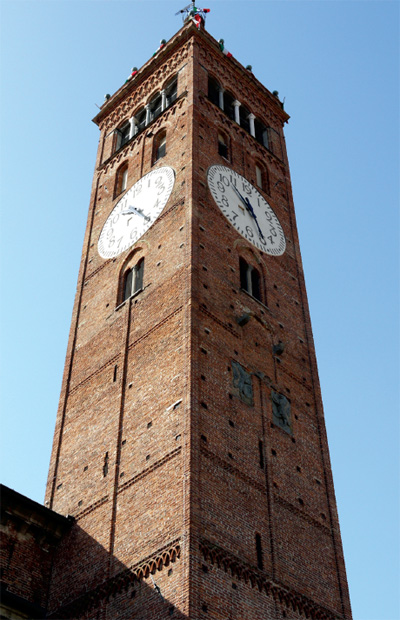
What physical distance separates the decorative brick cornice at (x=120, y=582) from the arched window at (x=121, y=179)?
44.6 ft

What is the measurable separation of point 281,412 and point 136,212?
764 centimetres

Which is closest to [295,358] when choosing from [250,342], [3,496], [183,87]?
[250,342]

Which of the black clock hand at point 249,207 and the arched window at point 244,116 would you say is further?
the arched window at point 244,116

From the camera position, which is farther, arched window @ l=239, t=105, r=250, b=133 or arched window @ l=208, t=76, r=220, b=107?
arched window @ l=239, t=105, r=250, b=133

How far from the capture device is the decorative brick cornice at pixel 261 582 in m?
15.0

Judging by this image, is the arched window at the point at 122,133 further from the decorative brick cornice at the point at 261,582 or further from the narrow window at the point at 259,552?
the decorative brick cornice at the point at 261,582

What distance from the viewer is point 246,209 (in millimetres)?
24250

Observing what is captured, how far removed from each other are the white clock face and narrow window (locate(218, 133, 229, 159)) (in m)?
2.30

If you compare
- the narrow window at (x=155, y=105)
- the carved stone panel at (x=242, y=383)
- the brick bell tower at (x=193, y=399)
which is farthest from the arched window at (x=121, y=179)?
the carved stone panel at (x=242, y=383)

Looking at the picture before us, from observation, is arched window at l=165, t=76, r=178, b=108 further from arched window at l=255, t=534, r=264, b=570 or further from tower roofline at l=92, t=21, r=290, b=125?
arched window at l=255, t=534, r=264, b=570

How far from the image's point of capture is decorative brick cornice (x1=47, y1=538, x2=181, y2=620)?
1491cm

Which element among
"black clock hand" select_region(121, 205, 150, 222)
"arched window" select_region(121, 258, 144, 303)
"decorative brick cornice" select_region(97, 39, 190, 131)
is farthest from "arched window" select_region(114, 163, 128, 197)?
"arched window" select_region(121, 258, 144, 303)

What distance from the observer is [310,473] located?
1909 centimetres

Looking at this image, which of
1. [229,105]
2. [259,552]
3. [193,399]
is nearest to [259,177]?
[229,105]
